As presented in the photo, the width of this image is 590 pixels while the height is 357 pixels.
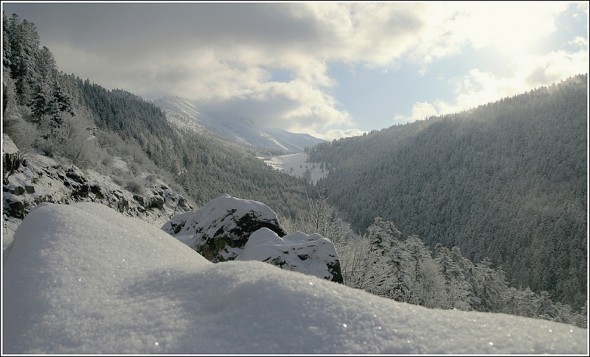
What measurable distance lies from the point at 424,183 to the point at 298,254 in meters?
146

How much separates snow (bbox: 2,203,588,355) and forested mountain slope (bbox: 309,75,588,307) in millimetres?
90153

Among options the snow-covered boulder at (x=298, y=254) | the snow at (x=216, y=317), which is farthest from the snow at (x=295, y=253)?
the snow at (x=216, y=317)

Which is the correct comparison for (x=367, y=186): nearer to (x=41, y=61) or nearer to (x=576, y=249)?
(x=576, y=249)

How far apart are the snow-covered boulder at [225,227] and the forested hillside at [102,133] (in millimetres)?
8725

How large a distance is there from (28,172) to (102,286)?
554 inches

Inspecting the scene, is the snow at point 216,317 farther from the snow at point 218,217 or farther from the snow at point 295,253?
the snow at point 218,217

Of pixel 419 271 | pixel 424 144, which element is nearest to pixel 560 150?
pixel 424 144

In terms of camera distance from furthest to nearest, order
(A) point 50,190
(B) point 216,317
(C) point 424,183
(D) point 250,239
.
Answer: (C) point 424,183
(A) point 50,190
(D) point 250,239
(B) point 216,317

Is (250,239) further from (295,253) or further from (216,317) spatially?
(216,317)

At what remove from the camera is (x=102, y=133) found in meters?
50.2

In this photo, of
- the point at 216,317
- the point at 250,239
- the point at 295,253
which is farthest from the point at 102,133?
the point at 216,317

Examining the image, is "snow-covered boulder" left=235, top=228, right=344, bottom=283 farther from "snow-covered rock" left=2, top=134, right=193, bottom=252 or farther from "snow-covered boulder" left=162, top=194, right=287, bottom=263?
"snow-covered rock" left=2, top=134, right=193, bottom=252

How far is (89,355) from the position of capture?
7.83 feet

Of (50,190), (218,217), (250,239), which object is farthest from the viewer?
(218,217)
